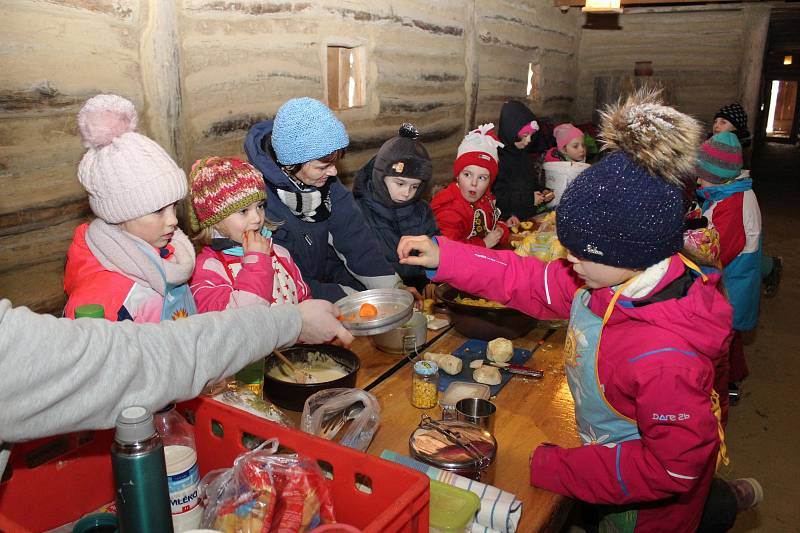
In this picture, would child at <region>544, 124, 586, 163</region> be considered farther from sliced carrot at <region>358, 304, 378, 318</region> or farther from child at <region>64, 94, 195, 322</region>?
child at <region>64, 94, 195, 322</region>

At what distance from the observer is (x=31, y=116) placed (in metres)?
2.65

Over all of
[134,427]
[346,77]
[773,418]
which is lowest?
[773,418]

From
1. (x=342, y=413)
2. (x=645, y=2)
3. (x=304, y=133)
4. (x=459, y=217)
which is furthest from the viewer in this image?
(x=645, y=2)

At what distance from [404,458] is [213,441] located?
0.53m

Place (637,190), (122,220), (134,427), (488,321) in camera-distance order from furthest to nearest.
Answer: (488,321)
(122,220)
(637,190)
(134,427)

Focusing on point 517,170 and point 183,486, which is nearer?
point 183,486

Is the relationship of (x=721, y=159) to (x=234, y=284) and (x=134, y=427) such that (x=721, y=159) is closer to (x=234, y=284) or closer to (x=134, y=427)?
(x=234, y=284)

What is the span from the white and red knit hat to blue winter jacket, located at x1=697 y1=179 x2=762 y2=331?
1.46 metres

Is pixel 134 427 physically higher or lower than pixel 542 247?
higher

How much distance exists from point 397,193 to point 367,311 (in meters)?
1.49

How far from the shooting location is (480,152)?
4648 mm

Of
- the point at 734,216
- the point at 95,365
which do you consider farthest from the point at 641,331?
the point at 734,216

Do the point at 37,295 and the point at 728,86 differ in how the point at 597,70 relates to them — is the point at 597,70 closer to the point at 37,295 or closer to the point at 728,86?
the point at 728,86

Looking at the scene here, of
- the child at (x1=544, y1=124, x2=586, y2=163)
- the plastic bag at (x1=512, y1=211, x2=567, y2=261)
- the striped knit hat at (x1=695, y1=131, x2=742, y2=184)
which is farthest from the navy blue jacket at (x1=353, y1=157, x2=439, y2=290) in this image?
the child at (x1=544, y1=124, x2=586, y2=163)
